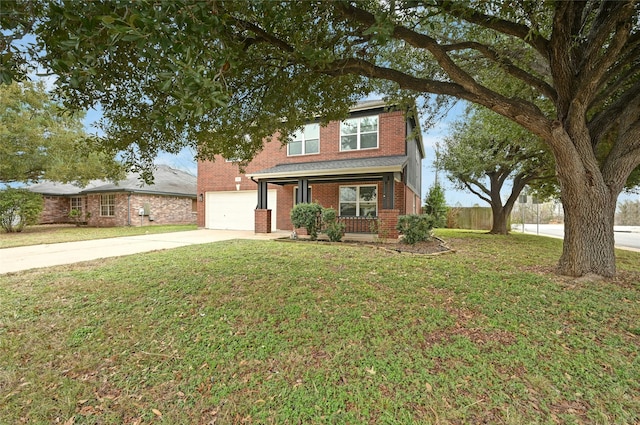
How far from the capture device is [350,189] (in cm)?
1337

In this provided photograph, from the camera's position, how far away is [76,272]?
18.4 ft

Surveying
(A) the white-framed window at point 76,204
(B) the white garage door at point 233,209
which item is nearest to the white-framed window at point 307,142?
(B) the white garage door at point 233,209

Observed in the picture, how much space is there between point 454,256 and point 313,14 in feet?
20.3

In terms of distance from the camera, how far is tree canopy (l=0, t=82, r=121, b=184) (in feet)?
42.7

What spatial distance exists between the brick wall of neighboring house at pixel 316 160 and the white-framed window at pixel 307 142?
219 millimetres

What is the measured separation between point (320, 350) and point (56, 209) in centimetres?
2693

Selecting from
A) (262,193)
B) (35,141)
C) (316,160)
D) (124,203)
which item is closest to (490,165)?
(316,160)

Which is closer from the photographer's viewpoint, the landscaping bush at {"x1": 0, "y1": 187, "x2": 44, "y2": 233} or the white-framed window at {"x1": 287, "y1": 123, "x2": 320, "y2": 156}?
the landscaping bush at {"x1": 0, "y1": 187, "x2": 44, "y2": 233}

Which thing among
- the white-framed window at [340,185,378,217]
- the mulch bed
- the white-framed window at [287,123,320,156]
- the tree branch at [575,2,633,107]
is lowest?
the mulch bed

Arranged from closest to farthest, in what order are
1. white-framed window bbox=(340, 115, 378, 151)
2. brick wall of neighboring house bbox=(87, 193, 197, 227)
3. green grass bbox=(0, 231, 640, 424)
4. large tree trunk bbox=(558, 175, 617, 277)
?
1. green grass bbox=(0, 231, 640, 424)
2. large tree trunk bbox=(558, 175, 617, 277)
3. white-framed window bbox=(340, 115, 378, 151)
4. brick wall of neighboring house bbox=(87, 193, 197, 227)

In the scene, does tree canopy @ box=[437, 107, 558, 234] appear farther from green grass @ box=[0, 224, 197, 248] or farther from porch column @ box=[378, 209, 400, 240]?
green grass @ box=[0, 224, 197, 248]

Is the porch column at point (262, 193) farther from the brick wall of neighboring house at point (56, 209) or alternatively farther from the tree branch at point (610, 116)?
the brick wall of neighboring house at point (56, 209)

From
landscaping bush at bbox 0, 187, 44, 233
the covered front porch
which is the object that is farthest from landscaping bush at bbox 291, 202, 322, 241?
landscaping bush at bbox 0, 187, 44, 233

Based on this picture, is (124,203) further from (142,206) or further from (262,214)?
(262,214)
